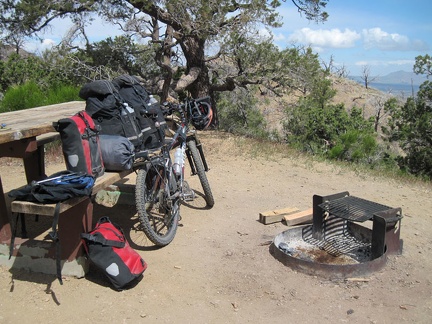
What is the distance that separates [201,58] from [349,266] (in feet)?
28.9

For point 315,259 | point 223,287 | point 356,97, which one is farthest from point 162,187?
point 356,97

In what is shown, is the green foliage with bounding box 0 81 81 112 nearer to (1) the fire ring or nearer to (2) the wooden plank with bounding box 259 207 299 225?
(2) the wooden plank with bounding box 259 207 299 225

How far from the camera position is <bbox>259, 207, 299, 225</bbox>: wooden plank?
→ 4.71 m

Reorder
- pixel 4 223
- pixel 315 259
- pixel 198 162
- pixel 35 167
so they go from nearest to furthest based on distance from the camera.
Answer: pixel 4 223 < pixel 315 259 < pixel 35 167 < pixel 198 162

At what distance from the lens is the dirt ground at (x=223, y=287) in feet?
9.76

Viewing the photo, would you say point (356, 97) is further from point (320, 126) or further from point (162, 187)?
point (162, 187)

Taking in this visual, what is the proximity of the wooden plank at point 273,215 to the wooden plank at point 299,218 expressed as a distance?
3.5 inches

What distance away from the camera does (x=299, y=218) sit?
469 cm

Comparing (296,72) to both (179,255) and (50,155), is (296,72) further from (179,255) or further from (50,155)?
(179,255)

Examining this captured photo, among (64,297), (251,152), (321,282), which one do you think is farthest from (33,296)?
(251,152)

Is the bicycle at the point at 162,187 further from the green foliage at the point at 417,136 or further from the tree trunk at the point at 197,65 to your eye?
the green foliage at the point at 417,136

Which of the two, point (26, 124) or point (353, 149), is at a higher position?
point (26, 124)

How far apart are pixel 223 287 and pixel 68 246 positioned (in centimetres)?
121

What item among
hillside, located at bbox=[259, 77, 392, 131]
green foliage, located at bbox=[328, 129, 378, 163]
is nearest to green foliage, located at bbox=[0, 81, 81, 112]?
green foliage, located at bbox=[328, 129, 378, 163]
